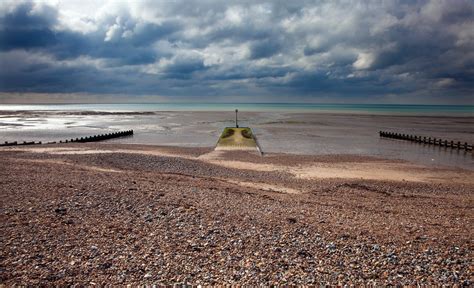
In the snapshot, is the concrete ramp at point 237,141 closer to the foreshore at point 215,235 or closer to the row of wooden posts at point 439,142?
the foreshore at point 215,235

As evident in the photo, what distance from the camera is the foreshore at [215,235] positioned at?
766 centimetres

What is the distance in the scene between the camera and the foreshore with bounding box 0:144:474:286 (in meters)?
7.66

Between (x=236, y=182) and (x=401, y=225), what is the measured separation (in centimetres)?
1056

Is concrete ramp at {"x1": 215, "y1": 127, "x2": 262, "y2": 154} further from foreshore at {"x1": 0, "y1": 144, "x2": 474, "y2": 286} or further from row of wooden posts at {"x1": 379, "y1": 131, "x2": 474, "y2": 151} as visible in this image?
row of wooden posts at {"x1": 379, "y1": 131, "x2": 474, "y2": 151}

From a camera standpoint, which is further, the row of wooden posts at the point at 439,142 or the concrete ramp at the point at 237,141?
the row of wooden posts at the point at 439,142

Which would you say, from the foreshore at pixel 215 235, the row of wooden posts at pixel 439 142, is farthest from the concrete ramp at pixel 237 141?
the row of wooden posts at pixel 439 142

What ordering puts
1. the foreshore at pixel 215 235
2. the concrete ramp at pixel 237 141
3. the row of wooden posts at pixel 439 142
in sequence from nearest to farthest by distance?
the foreshore at pixel 215 235, the concrete ramp at pixel 237 141, the row of wooden posts at pixel 439 142

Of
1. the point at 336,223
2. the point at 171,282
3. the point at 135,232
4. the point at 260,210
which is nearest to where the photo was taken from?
the point at 171,282

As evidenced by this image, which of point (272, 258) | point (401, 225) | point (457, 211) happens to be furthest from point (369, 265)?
point (457, 211)

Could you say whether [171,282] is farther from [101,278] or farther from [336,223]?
[336,223]

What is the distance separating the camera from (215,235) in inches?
383

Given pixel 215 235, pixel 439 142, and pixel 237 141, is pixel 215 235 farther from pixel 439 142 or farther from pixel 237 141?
pixel 439 142

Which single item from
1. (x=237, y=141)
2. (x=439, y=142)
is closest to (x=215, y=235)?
(x=237, y=141)

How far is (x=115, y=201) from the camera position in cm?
1241
